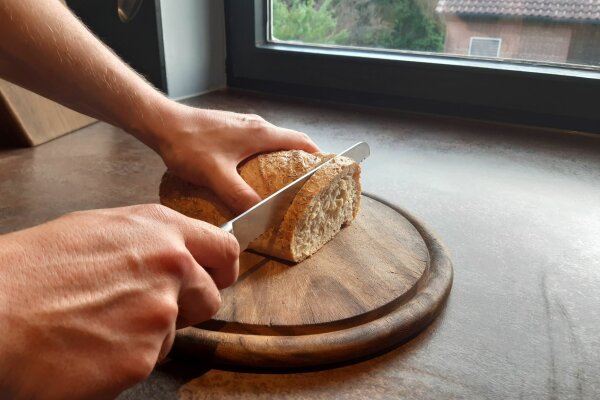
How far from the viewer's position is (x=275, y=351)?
67 centimetres

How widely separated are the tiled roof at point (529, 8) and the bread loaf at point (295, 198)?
886 millimetres

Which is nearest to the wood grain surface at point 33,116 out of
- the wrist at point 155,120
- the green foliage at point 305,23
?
the wrist at point 155,120

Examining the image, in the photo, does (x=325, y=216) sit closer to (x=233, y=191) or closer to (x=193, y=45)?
(x=233, y=191)

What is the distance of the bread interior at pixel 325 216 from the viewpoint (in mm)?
886

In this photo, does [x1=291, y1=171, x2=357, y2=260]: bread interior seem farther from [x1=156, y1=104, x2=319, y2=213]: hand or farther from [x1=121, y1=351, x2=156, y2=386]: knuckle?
[x1=121, y1=351, x2=156, y2=386]: knuckle

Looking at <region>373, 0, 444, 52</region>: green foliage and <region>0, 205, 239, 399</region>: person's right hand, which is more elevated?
<region>373, 0, 444, 52</region>: green foliage

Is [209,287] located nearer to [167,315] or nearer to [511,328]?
[167,315]

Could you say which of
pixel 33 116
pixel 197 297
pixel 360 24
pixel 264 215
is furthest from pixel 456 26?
pixel 197 297

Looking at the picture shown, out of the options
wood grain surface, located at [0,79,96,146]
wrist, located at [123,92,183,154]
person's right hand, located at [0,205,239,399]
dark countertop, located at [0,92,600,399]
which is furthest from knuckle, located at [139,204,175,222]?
wood grain surface, located at [0,79,96,146]

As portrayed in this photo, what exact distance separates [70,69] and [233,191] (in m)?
0.38

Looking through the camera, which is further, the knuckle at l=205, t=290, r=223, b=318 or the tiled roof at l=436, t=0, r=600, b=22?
the tiled roof at l=436, t=0, r=600, b=22

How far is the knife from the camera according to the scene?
2.47 feet

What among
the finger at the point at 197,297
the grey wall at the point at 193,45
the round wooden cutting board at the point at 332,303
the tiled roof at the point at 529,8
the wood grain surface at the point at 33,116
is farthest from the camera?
the grey wall at the point at 193,45

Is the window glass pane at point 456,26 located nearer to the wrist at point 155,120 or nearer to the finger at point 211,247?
the wrist at point 155,120
